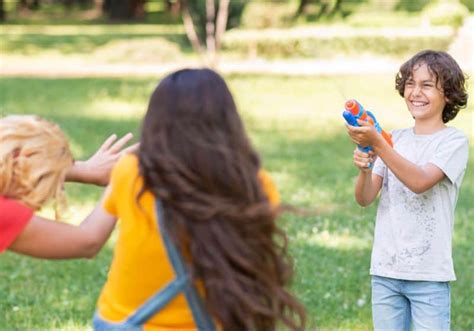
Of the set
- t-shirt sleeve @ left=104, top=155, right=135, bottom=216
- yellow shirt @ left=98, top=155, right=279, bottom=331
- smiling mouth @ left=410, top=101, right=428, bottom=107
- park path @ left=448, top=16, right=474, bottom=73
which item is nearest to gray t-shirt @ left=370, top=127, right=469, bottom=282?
smiling mouth @ left=410, top=101, right=428, bottom=107

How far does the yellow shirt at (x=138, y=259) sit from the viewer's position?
244 cm

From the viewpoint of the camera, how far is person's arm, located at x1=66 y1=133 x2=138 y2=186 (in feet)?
9.72

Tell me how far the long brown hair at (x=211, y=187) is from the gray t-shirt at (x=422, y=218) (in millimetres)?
1325

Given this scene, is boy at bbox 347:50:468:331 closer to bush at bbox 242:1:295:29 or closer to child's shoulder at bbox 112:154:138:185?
child's shoulder at bbox 112:154:138:185

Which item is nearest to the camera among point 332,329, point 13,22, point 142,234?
point 142,234

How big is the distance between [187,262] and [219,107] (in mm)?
386

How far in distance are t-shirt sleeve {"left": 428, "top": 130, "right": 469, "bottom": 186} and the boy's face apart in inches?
4.8

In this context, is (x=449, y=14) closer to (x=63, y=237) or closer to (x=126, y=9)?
(x=63, y=237)

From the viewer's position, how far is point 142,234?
7.98 ft

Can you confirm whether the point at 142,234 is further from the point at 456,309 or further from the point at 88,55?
the point at 88,55

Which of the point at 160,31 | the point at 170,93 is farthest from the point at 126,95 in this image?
the point at 160,31

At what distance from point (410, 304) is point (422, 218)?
339 mm

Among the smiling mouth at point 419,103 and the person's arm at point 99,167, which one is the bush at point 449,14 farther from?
the person's arm at point 99,167

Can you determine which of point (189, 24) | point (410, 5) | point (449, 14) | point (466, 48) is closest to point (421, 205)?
point (466, 48)
